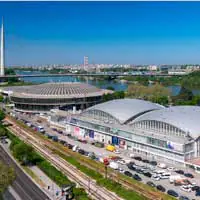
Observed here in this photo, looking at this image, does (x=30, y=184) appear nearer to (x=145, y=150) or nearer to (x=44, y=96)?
(x=145, y=150)

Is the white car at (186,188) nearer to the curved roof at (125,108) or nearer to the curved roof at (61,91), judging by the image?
the curved roof at (125,108)

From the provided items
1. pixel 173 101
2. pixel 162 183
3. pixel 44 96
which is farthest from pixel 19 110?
pixel 162 183

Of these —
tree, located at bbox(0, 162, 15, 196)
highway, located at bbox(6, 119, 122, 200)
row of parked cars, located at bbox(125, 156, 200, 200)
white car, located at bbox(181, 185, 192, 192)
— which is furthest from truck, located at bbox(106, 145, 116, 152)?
tree, located at bbox(0, 162, 15, 196)

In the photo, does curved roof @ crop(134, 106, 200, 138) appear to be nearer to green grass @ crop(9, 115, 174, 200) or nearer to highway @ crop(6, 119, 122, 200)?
green grass @ crop(9, 115, 174, 200)

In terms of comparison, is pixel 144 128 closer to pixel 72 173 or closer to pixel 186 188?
pixel 72 173

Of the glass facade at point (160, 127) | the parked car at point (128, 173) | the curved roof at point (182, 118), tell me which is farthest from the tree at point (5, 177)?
the curved roof at point (182, 118)

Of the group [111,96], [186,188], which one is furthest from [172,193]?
[111,96]
